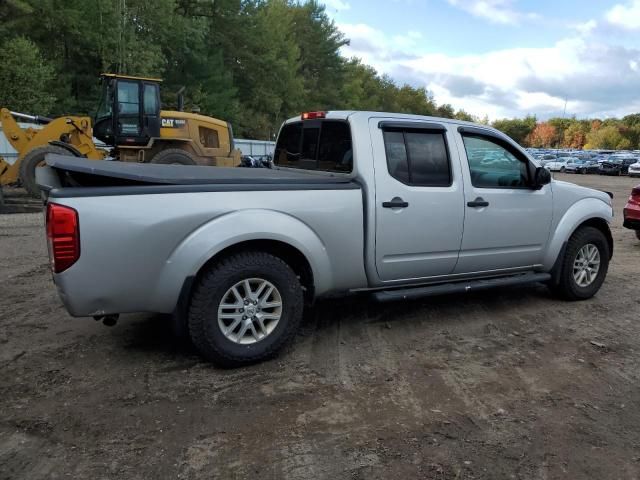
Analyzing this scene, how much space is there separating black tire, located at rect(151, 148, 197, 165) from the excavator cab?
624mm

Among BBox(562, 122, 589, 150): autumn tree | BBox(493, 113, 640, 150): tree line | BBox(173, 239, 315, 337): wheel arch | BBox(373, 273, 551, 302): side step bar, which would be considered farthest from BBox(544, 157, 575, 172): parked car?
BBox(562, 122, 589, 150): autumn tree

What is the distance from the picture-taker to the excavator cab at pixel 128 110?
46.5ft

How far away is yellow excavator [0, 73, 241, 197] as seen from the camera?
43.7 feet

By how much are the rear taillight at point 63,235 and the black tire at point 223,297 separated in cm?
86

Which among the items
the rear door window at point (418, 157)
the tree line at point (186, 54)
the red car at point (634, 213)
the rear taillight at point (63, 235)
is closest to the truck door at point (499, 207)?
the rear door window at point (418, 157)

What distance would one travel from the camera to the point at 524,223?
547 cm

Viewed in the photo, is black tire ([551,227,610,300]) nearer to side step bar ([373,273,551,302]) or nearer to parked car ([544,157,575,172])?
side step bar ([373,273,551,302])

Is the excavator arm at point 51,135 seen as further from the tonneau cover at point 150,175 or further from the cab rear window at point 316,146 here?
the tonneau cover at point 150,175

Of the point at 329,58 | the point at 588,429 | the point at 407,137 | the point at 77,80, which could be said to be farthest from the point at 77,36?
the point at 329,58

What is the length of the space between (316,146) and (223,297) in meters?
2.01

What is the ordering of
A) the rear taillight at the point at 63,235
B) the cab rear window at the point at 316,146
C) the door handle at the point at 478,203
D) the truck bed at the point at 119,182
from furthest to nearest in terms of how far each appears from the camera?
the door handle at the point at 478,203 < the cab rear window at the point at 316,146 < the truck bed at the point at 119,182 < the rear taillight at the point at 63,235

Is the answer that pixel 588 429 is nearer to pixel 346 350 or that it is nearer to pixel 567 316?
pixel 346 350

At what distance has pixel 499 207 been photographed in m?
5.28

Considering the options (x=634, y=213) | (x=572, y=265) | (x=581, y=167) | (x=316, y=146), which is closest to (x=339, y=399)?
(x=316, y=146)
